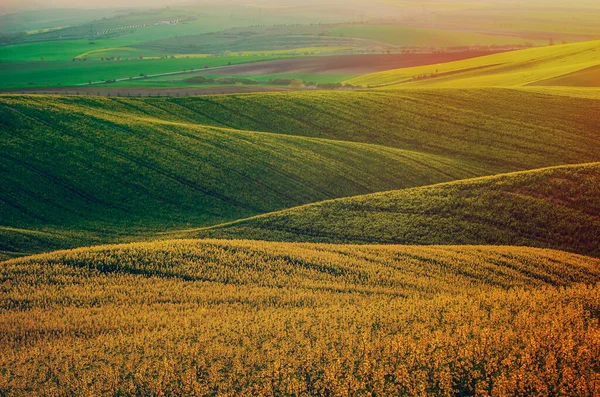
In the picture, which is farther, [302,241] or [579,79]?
[579,79]

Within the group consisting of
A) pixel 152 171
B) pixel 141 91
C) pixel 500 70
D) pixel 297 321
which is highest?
pixel 500 70

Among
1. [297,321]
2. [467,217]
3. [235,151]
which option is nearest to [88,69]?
[235,151]

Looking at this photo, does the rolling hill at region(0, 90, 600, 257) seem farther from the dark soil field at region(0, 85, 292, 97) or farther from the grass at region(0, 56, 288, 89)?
the grass at region(0, 56, 288, 89)

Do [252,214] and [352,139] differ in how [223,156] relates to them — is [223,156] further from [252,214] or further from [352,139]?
[352,139]

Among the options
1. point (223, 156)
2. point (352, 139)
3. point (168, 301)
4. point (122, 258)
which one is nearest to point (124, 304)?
point (168, 301)

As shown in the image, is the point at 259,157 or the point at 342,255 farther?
the point at 259,157

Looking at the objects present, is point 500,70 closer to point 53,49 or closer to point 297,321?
point 297,321
